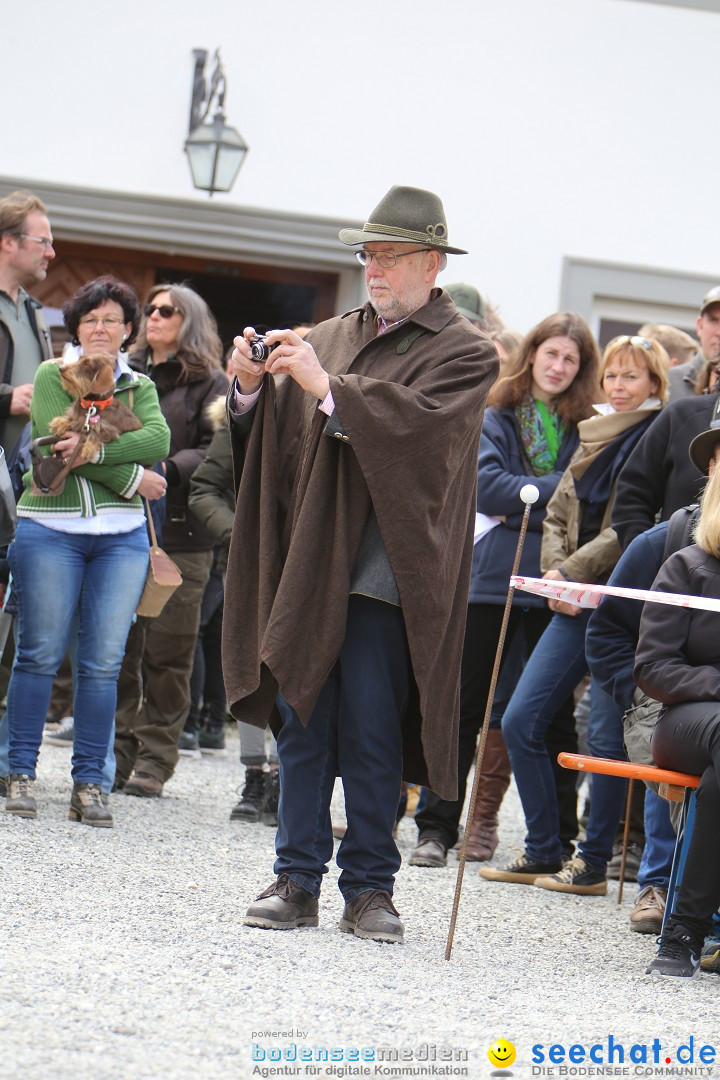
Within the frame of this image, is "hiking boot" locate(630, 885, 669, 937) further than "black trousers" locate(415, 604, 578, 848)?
No

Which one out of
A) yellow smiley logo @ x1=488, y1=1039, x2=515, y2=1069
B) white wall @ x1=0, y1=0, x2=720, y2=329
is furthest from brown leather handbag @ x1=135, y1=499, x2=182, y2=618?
white wall @ x1=0, y1=0, x2=720, y2=329

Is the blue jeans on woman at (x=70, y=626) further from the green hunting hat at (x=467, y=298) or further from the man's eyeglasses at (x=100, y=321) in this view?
the green hunting hat at (x=467, y=298)

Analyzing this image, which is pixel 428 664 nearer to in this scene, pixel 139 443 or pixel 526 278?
pixel 139 443

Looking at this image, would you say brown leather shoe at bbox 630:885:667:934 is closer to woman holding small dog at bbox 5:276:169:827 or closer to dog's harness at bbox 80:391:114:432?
woman holding small dog at bbox 5:276:169:827

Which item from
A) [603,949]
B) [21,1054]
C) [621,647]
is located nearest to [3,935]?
[21,1054]

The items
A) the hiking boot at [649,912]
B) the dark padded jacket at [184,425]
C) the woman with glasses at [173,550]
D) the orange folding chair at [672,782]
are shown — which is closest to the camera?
the orange folding chair at [672,782]

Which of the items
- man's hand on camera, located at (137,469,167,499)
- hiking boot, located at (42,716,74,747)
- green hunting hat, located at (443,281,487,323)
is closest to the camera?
man's hand on camera, located at (137,469,167,499)

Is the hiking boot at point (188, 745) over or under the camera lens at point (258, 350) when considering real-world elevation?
under

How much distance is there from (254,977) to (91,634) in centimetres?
245

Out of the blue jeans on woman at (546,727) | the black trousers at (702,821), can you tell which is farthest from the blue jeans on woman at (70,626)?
the black trousers at (702,821)

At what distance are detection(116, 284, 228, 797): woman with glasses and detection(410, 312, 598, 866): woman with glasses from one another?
131 cm

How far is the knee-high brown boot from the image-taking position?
6320 millimetres

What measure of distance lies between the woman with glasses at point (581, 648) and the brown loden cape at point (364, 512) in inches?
56.0

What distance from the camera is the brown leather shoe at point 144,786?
6.73 m
